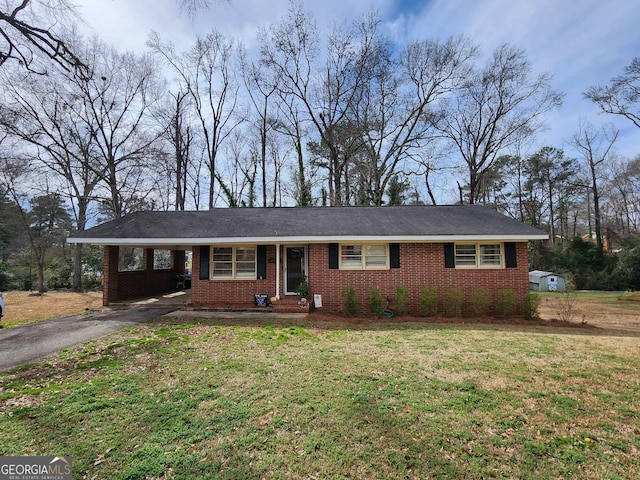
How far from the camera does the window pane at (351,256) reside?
993cm

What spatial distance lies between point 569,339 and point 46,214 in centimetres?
3932

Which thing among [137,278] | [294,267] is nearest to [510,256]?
[294,267]

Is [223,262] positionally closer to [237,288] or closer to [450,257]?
[237,288]

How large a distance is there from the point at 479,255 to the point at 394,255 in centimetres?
278

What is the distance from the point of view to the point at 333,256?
988 centimetres

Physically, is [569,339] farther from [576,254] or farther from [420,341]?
[576,254]

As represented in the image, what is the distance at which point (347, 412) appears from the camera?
3277mm

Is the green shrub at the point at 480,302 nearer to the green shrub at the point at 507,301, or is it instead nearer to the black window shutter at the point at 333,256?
Answer: the green shrub at the point at 507,301

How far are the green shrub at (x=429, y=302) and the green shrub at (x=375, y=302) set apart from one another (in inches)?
51.8

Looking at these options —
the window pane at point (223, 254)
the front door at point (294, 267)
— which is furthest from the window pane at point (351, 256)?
the window pane at point (223, 254)

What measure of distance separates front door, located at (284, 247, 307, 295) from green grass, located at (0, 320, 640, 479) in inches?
197

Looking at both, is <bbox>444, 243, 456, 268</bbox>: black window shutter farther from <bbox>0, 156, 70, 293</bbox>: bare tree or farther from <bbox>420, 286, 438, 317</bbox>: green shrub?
<bbox>0, 156, 70, 293</bbox>: bare tree

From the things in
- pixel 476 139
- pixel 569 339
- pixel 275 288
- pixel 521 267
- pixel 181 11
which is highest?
pixel 476 139

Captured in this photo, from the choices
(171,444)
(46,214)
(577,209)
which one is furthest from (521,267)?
(46,214)
